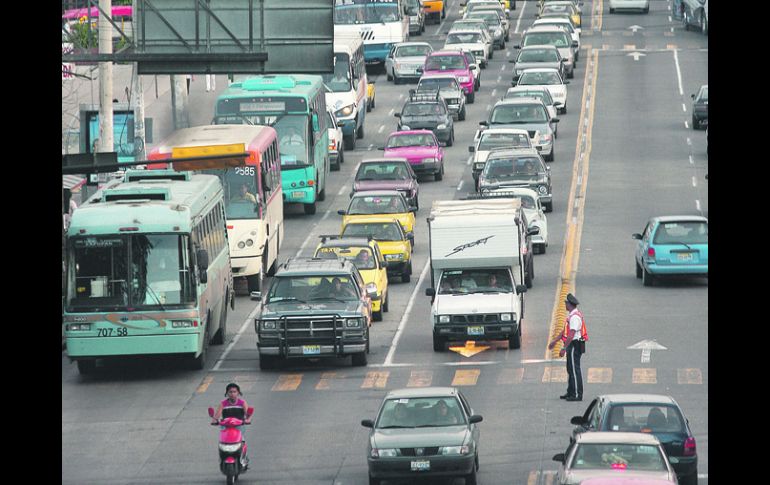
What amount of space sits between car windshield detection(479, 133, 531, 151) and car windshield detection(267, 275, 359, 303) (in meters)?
22.0

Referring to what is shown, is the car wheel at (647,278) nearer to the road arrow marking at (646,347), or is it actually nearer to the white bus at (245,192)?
the road arrow marking at (646,347)

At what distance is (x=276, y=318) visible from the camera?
3428cm

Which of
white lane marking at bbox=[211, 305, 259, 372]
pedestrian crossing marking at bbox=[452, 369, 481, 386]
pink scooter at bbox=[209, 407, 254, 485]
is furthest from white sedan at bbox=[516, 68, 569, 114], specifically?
pink scooter at bbox=[209, 407, 254, 485]

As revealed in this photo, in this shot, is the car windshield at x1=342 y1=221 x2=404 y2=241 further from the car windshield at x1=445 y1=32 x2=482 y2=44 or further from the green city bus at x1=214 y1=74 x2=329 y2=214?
the car windshield at x1=445 y1=32 x2=482 y2=44

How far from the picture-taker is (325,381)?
112 feet

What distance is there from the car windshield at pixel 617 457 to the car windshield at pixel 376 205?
24.8 m

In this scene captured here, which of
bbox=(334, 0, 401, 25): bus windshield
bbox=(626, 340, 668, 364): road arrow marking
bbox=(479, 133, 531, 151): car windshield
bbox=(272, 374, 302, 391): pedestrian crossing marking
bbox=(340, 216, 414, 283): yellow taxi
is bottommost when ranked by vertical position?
bbox=(272, 374, 302, 391): pedestrian crossing marking

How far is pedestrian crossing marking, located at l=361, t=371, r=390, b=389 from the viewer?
33.2m

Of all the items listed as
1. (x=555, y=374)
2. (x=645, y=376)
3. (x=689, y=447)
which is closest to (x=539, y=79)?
(x=555, y=374)

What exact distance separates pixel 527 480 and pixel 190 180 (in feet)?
46.6

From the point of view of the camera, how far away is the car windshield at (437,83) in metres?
70.3
